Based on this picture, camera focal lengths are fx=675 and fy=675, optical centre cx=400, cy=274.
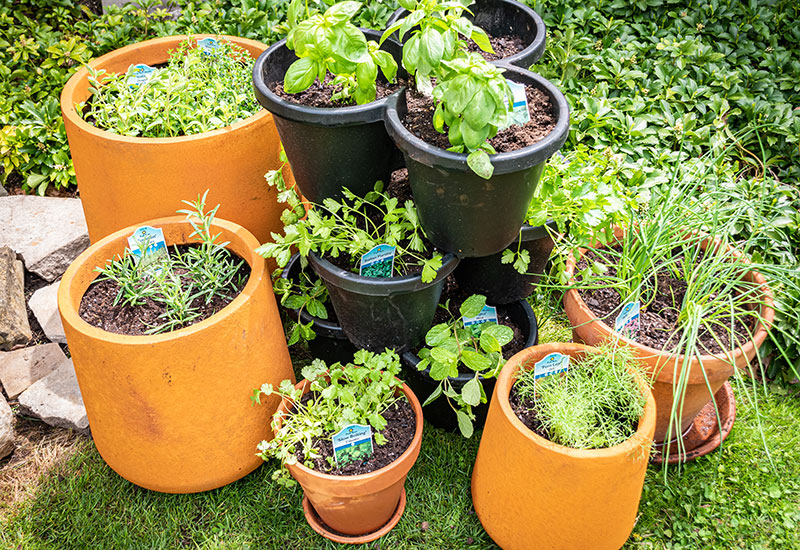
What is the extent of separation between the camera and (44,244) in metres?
2.79

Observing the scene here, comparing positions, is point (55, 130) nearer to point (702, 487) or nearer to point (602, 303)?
point (602, 303)

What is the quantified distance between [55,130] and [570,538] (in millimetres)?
2685

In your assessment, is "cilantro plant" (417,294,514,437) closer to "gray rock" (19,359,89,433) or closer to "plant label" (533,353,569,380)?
"plant label" (533,353,569,380)

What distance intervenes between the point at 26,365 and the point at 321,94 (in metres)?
1.54

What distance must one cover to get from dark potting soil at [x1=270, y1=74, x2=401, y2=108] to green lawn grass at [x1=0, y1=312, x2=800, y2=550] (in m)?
1.14

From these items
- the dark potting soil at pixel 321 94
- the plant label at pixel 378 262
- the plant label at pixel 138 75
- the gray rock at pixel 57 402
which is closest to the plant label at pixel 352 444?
the plant label at pixel 378 262

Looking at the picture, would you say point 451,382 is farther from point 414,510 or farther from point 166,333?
point 166,333

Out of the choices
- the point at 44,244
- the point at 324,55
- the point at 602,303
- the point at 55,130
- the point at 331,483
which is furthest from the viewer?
the point at 55,130

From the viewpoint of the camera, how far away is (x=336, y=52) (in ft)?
5.32

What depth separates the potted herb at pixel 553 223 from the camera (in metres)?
1.90

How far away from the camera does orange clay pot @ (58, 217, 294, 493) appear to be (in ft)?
5.77

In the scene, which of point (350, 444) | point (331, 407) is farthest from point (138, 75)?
point (350, 444)

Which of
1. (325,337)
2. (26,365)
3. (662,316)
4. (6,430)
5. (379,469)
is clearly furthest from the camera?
(26,365)

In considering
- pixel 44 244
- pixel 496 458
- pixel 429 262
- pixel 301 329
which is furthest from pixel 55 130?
pixel 496 458
